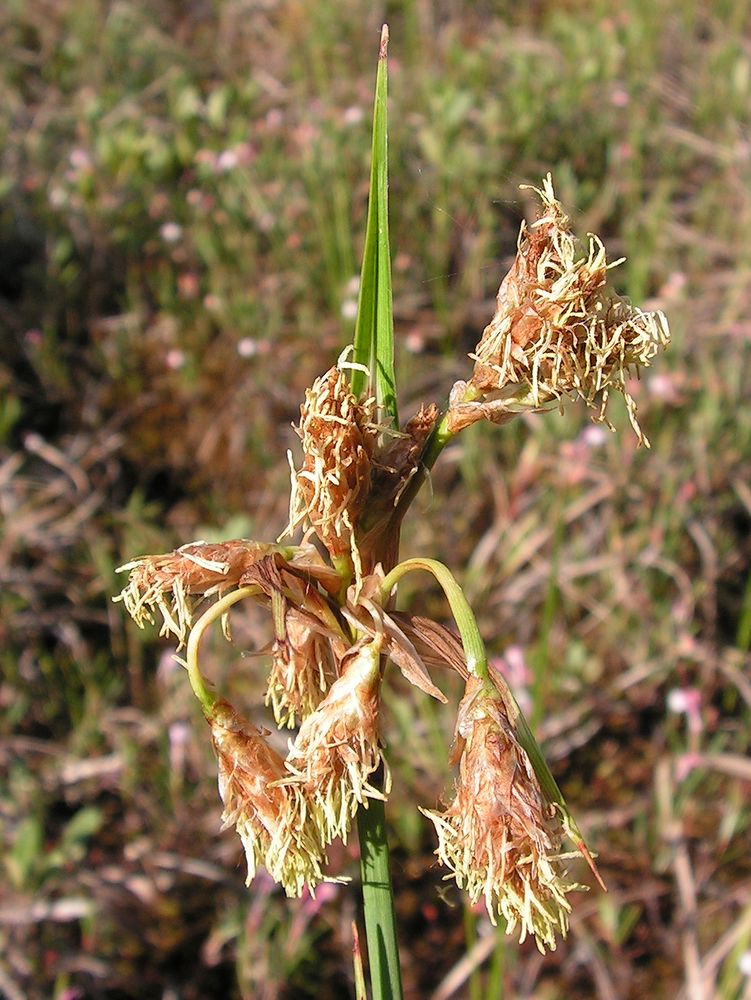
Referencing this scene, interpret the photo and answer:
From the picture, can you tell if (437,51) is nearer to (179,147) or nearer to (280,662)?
(179,147)

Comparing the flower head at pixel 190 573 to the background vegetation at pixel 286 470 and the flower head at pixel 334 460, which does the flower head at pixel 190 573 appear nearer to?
the flower head at pixel 334 460

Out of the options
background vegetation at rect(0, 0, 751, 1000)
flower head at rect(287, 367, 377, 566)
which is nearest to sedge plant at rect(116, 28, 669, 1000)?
flower head at rect(287, 367, 377, 566)

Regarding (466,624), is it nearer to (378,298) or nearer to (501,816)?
(501,816)

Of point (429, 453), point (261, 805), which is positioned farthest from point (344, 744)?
point (429, 453)

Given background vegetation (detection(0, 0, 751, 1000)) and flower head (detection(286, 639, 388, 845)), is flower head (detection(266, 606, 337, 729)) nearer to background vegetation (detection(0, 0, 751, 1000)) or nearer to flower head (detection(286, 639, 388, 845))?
flower head (detection(286, 639, 388, 845))

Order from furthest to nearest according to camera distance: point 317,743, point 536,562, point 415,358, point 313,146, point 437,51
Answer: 1. point 437,51
2. point 313,146
3. point 415,358
4. point 536,562
5. point 317,743

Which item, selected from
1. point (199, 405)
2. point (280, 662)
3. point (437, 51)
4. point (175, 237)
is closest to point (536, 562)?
point (199, 405)
